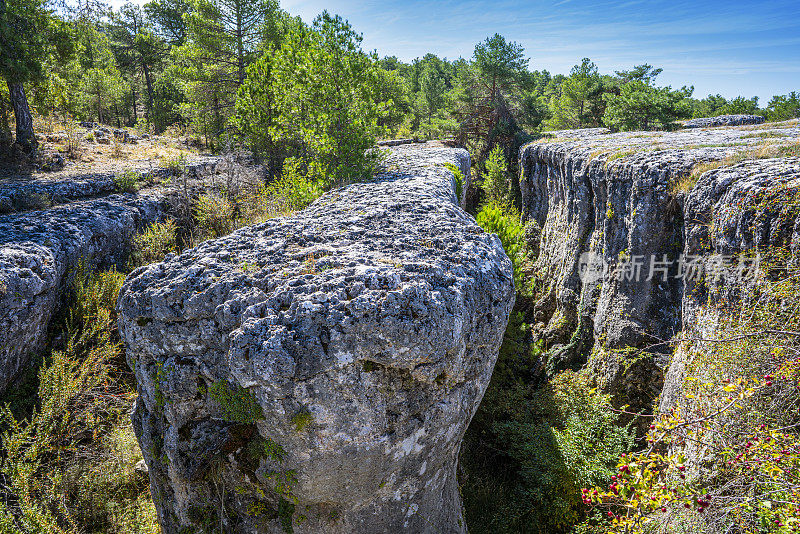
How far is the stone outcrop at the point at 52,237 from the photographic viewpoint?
6176 mm

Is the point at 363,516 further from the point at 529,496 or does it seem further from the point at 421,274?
the point at 529,496

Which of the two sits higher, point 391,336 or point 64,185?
point 64,185

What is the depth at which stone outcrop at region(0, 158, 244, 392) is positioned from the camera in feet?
20.3

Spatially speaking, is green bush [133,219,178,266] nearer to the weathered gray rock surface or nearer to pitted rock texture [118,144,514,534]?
the weathered gray rock surface

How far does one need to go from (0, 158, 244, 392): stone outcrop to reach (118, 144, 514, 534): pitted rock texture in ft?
13.4

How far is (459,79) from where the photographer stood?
866 inches

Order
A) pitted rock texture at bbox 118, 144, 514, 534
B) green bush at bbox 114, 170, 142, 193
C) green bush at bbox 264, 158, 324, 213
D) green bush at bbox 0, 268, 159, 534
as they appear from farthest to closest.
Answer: green bush at bbox 114, 170, 142, 193 < green bush at bbox 264, 158, 324, 213 < green bush at bbox 0, 268, 159, 534 < pitted rock texture at bbox 118, 144, 514, 534

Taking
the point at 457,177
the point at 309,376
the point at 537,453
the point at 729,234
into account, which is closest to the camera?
the point at 309,376

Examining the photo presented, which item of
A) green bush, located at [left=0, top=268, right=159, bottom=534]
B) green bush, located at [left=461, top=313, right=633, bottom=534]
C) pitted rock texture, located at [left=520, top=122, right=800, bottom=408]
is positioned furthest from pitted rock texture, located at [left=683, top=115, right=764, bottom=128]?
green bush, located at [left=0, top=268, right=159, bottom=534]

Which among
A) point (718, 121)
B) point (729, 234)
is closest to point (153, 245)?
point (729, 234)

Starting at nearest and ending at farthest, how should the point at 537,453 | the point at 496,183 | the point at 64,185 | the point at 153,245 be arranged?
the point at 537,453 → the point at 153,245 → the point at 64,185 → the point at 496,183

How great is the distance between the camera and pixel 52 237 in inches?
298

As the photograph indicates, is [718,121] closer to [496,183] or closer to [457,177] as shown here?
[496,183]

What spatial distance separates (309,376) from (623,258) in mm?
7924
